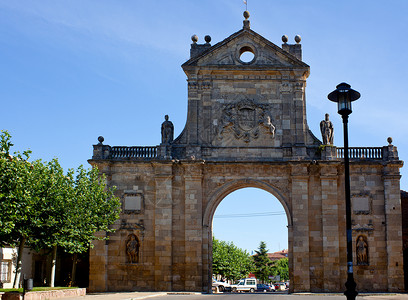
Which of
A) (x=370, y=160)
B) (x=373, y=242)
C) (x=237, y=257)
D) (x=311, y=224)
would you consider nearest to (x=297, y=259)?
(x=311, y=224)

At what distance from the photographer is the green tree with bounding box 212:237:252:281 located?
7531cm

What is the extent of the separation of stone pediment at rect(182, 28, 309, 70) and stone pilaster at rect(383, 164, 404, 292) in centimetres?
881

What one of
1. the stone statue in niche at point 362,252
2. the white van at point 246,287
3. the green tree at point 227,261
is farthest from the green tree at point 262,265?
the stone statue in niche at point 362,252

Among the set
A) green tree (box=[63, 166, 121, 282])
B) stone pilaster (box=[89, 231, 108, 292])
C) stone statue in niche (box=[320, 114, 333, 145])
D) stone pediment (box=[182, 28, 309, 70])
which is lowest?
stone pilaster (box=[89, 231, 108, 292])

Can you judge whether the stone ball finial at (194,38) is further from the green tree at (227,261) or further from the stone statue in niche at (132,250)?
the green tree at (227,261)

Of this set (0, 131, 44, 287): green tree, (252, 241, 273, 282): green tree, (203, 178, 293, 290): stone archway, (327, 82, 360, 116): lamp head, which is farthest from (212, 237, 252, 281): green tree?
(327, 82, 360, 116): lamp head

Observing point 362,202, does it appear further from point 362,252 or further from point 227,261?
point 227,261

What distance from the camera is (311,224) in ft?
112

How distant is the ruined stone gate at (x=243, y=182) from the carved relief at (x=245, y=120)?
0.06m

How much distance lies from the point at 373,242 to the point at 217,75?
14.1 m

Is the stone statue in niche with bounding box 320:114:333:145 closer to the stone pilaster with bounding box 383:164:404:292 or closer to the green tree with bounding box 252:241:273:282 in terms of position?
the stone pilaster with bounding box 383:164:404:292

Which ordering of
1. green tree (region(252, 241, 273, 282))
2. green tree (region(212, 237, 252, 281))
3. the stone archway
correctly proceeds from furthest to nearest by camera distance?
green tree (region(252, 241, 273, 282)), green tree (region(212, 237, 252, 281)), the stone archway

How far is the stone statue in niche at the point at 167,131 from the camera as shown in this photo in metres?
35.4

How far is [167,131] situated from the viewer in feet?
116
